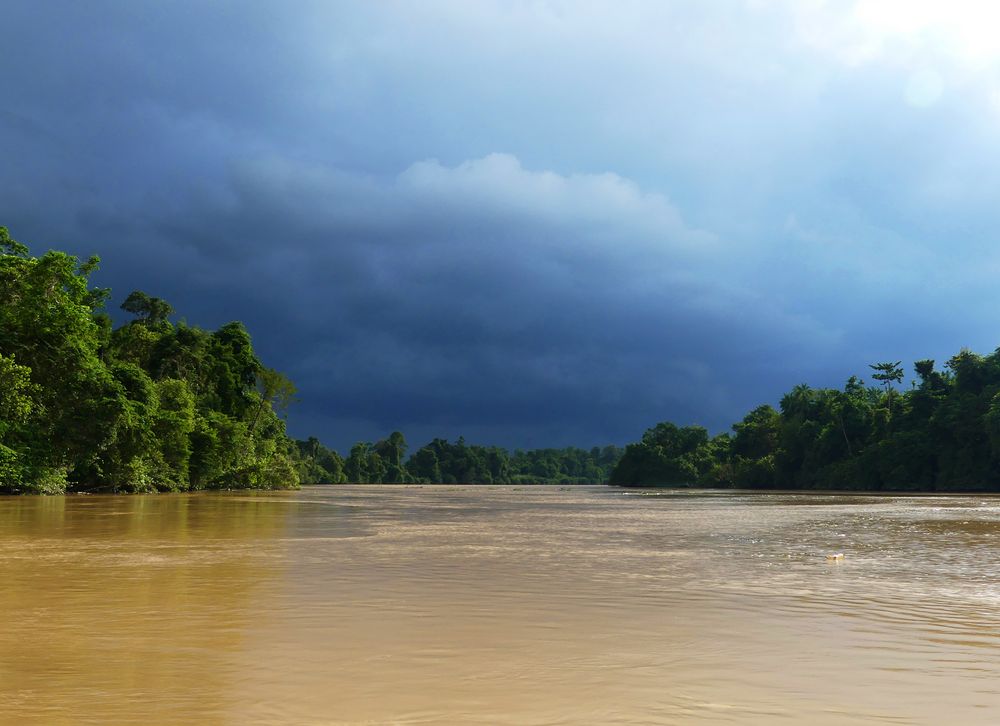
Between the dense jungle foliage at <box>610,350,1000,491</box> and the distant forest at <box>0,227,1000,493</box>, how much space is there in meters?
0.17

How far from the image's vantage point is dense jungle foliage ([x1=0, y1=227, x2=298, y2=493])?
1565 inches

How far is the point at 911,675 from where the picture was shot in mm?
5812

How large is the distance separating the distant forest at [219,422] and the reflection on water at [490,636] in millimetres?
29186

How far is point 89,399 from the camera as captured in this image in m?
41.5

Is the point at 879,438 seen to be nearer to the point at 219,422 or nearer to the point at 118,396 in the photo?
the point at 219,422

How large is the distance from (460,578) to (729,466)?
382 ft

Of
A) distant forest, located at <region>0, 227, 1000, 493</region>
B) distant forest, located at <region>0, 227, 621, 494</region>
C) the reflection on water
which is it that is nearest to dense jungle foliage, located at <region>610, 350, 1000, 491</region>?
distant forest, located at <region>0, 227, 1000, 493</region>

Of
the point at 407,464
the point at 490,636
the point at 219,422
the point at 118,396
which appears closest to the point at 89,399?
the point at 118,396

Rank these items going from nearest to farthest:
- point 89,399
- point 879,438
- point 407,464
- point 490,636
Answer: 1. point 490,636
2. point 89,399
3. point 879,438
4. point 407,464

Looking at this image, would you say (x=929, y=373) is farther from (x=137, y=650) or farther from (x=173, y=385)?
(x=137, y=650)

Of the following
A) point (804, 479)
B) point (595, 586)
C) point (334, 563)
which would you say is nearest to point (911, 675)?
point (595, 586)

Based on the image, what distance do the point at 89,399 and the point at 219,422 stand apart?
2286 centimetres

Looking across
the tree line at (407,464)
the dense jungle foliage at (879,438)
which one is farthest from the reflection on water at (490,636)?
the tree line at (407,464)

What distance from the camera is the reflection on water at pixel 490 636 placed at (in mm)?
4941
